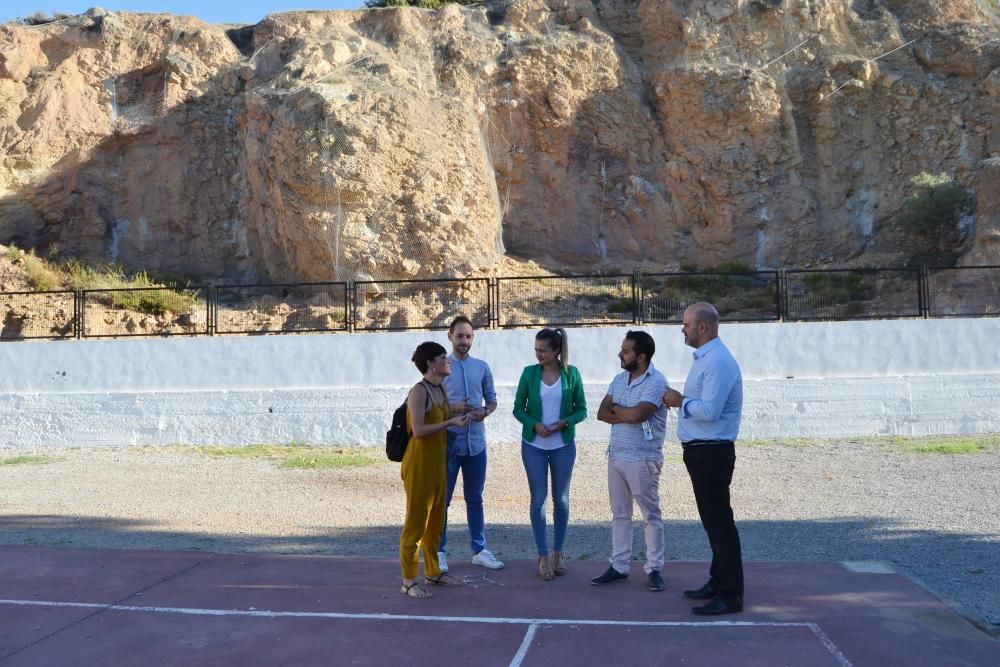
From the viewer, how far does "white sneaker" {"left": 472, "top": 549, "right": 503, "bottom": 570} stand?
23.3 ft

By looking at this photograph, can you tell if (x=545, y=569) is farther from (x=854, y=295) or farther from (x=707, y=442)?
(x=854, y=295)

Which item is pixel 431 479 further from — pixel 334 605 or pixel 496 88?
pixel 496 88

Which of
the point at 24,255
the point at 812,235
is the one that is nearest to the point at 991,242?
the point at 812,235

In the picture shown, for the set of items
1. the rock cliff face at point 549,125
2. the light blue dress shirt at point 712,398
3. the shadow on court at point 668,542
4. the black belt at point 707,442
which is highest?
the rock cliff face at point 549,125

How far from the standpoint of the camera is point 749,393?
1487cm

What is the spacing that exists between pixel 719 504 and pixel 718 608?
2.25ft

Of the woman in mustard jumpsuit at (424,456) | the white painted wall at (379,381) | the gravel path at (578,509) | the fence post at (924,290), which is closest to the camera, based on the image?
the woman in mustard jumpsuit at (424,456)

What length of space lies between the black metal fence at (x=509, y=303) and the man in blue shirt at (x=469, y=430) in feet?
29.4

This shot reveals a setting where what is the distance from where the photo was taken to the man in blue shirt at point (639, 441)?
6.20 metres

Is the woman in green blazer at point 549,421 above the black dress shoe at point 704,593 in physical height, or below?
above

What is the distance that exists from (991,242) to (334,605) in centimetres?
2001

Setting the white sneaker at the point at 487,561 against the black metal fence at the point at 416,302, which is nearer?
the white sneaker at the point at 487,561

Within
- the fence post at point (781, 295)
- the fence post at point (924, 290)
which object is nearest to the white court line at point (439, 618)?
the fence post at point (781, 295)

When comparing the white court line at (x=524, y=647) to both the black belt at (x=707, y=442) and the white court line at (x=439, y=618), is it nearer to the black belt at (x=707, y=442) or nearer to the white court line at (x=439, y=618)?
the white court line at (x=439, y=618)
